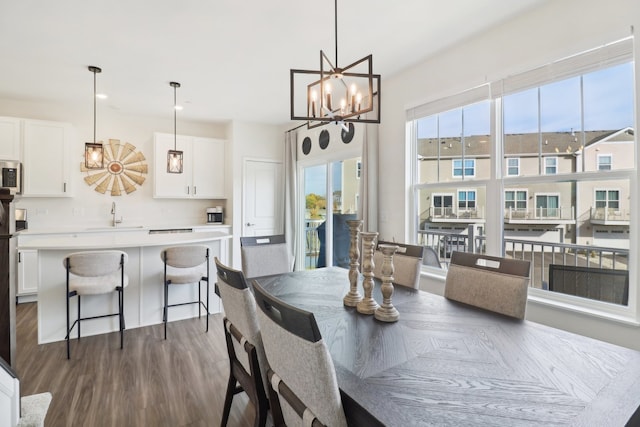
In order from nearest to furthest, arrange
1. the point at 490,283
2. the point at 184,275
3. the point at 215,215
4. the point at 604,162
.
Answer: the point at 490,283
the point at 604,162
the point at 184,275
the point at 215,215

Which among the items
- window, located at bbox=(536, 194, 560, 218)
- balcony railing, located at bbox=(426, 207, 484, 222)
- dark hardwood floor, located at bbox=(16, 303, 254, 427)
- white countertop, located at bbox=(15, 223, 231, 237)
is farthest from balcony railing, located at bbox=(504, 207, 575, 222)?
white countertop, located at bbox=(15, 223, 231, 237)

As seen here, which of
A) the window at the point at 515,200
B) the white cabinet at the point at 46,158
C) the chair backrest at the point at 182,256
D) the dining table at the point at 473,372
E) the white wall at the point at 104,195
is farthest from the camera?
the white wall at the point at 104,195

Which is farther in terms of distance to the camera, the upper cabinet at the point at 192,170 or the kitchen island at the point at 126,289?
the upper cabinet at the point at 192,170

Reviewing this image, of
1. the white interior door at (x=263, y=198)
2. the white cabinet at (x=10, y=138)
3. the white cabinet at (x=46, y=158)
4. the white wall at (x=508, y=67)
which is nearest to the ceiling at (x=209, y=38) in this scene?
the white wall at (x=508, y=67)

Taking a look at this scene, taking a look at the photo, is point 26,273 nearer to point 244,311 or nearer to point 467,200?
point 244,311

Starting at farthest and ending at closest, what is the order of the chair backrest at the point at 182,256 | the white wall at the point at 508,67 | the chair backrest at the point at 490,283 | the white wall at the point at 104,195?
1. the white wall at the point at 104,195
2. the chair backrest at the point at 182,256
3. the white wall at the point at 508,67
4. the chair backrest at the point at 490,283

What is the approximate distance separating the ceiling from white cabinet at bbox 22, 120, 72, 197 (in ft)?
1.74

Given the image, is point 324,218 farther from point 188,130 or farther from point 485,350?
point 485,350

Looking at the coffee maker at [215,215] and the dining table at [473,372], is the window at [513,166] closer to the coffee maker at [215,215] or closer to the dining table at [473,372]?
the dining table at [473,372]

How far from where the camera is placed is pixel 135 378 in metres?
2.49

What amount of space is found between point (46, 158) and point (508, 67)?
18.7ft

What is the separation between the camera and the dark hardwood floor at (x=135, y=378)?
2.05 meters

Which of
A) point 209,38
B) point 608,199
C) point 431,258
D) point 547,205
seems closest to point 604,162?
point 608,199

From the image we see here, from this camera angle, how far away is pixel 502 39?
2.62m
